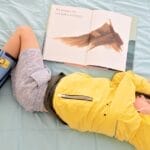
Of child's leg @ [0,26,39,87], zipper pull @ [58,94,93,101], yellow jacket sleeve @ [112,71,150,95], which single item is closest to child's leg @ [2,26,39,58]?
child's leg @ [0,26,39,87]

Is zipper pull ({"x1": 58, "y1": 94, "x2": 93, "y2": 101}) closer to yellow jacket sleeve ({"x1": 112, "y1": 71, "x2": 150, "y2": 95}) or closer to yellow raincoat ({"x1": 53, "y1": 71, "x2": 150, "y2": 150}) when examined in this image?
yellow raincoat ({"x1": 53, "y1": 71, "x2": 150, "y2": 150})

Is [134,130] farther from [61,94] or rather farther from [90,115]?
[61,94]

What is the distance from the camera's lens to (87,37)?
1.26 m

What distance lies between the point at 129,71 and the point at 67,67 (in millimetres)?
210

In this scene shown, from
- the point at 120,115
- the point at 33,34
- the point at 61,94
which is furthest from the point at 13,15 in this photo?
the point at 120,115

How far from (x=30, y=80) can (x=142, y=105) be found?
0.36 m

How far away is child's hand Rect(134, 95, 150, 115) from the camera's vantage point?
3.55 feet

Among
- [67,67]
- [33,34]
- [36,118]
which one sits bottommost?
[36,118]

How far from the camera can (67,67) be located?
1.22m

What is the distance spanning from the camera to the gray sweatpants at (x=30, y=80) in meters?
1.10

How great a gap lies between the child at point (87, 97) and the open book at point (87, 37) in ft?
0.26

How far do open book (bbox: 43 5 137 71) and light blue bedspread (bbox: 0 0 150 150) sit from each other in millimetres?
30

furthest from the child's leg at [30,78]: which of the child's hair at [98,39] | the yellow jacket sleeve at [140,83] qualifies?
the yellow jacket sleeve at [140,83]

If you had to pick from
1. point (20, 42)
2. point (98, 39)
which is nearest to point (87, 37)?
point (98, 39)
